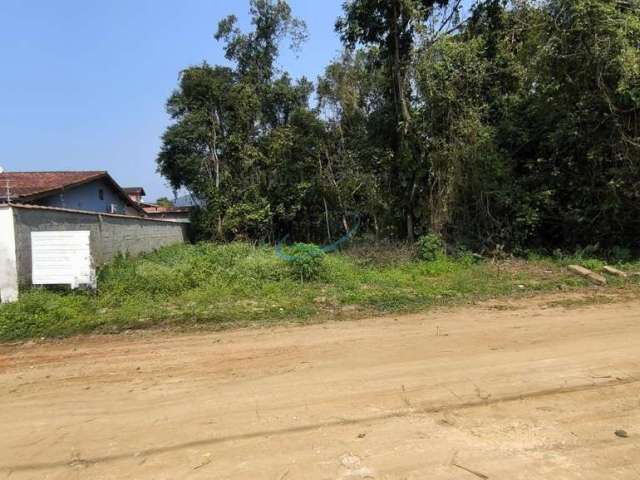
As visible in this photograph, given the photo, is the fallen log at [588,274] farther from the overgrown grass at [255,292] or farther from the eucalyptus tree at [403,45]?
the eucalyptus tree at [403,45]

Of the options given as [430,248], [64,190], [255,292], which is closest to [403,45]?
[430,248]

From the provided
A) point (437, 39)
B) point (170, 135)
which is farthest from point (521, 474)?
point (170, 135)

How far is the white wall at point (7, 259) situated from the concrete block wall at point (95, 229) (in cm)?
4

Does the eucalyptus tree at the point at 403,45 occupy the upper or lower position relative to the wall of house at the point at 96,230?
upper

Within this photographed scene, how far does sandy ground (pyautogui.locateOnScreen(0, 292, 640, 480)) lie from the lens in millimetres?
3166

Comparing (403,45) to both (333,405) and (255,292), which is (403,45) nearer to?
(255,292)

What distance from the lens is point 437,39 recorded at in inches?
579

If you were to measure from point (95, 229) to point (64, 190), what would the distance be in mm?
7917

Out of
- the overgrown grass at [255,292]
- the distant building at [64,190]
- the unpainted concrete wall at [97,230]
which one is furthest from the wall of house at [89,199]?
the overgrown grass at [255,292]

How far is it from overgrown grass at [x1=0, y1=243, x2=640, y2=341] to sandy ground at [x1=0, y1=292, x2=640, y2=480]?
928 mm

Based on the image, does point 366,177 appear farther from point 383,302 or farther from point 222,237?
point 383,302

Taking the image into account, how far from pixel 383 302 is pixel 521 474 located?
211 inches

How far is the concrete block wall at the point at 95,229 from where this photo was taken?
8539 mm

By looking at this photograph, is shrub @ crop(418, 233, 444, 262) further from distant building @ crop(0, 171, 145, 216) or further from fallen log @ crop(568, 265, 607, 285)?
distant building @ crop(0, 171, 145, 216)
